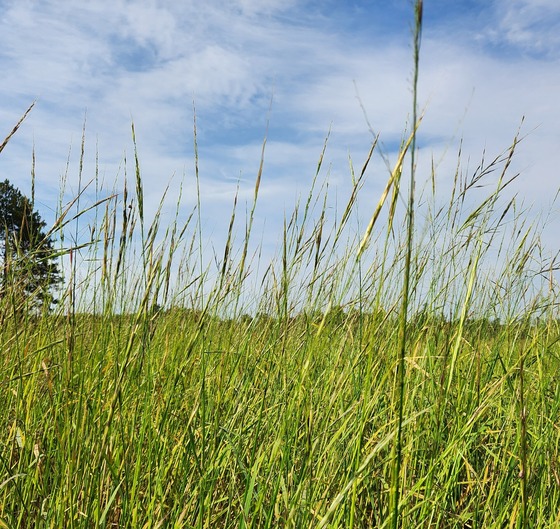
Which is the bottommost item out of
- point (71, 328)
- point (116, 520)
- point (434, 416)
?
point (116, 520)

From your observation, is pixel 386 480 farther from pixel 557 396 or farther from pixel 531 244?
pixel 531 244

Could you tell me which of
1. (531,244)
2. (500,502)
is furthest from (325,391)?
(531,244)

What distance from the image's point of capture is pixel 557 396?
194 cm

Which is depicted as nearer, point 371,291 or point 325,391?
point 325,391

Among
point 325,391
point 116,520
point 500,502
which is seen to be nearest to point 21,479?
point 116,520

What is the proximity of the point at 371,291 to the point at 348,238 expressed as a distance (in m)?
0.30

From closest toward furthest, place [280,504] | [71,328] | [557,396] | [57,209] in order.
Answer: [71,328], [280,504], [557,396], [57,209]

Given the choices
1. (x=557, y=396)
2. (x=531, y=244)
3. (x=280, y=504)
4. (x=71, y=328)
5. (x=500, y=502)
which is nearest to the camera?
(x=71, y=328)

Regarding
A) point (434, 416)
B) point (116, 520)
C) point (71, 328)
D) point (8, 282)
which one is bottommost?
point (116, 520)

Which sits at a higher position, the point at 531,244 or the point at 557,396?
the point at 531,244

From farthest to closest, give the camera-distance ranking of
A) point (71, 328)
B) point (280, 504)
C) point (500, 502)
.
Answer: point (500, 502) < point (280, 504) < point (71, 328)

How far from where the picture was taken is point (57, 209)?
2234 mm

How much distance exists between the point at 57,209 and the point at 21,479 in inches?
44.0

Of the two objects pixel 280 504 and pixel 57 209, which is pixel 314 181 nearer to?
pixel 280 504
